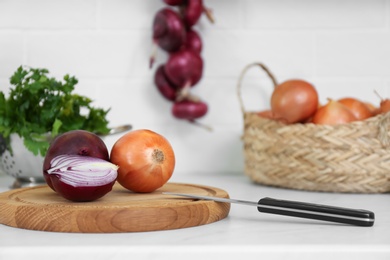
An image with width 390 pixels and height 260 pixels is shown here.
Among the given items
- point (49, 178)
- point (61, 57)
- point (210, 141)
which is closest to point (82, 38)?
point (61, 57)

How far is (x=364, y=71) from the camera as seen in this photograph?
1610mm

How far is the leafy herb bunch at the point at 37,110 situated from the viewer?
119 centimetres

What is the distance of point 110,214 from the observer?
2.62 feet

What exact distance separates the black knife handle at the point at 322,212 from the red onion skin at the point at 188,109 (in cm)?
69

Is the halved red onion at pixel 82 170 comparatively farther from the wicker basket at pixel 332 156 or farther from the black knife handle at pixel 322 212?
the wicker basket at pixel 332 156

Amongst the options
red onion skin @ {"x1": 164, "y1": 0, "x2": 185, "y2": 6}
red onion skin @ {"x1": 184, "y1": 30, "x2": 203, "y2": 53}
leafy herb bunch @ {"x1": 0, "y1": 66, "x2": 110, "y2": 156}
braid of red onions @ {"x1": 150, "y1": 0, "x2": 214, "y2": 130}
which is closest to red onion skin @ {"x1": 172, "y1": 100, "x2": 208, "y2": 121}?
braid of red onions @ {"x1": 150, "y1": 0, "x2": 214, "y2": 130}

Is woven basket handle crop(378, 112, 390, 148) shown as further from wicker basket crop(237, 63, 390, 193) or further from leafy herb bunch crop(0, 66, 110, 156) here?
leafy herb bunch crop(0, 66, 110, 156)

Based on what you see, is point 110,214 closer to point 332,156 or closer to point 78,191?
point 78,191

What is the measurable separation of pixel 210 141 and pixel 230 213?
25.6 inches

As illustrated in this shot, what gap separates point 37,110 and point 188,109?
42cm

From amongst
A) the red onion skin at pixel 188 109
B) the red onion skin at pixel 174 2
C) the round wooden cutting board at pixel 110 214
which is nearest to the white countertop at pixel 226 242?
the round wooden cutting board at pixel 110 214

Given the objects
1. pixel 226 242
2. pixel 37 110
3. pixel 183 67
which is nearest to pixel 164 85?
pixel 183 67

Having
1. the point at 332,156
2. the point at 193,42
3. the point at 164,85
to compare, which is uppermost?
the point at 193,42

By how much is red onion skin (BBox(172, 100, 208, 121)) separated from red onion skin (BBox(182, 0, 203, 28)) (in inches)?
7.7
